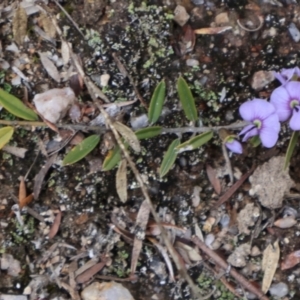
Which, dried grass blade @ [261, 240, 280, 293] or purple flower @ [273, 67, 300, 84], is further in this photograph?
dried grass blade @ [261, 240, 280, 293]

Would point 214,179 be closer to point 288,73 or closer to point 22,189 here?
point 288,73

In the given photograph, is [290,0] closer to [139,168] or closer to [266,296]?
[139,168]

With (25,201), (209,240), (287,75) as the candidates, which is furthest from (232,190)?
(25,201)

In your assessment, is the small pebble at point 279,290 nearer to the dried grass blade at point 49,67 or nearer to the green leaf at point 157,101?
the green leaf at point 157,101

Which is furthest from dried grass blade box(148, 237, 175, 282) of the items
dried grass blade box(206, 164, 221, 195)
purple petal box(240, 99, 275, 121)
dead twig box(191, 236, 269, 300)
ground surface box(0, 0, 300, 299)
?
purple petal box(240, 99, 275, 121)

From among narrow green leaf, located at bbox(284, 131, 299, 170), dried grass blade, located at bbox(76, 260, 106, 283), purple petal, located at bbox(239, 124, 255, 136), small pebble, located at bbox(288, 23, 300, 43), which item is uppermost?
small pebble, located at bbox(288, 23, 300, 43)

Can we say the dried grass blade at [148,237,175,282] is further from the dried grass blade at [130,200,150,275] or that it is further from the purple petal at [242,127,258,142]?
the purple petal at [242,127,258,142]
